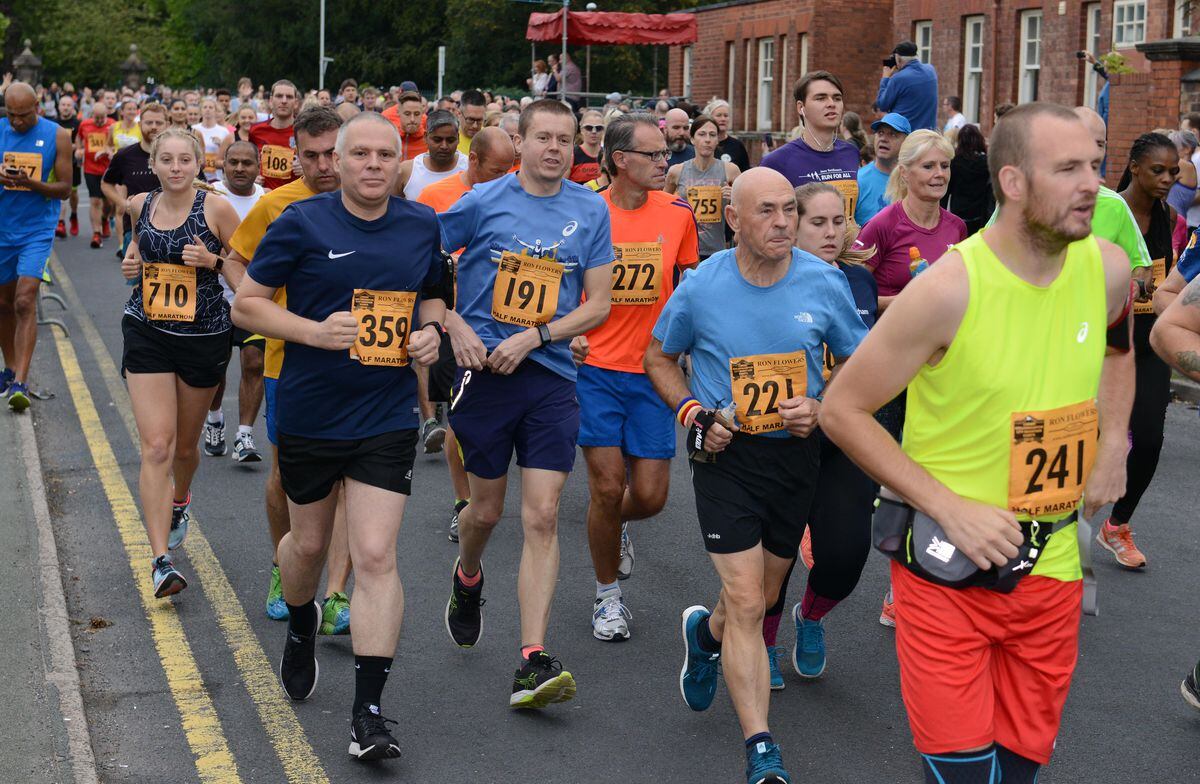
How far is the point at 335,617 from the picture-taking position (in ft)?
21.4

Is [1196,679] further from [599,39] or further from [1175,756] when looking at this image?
[599,39]

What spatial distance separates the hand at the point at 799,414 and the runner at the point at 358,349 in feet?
3.91

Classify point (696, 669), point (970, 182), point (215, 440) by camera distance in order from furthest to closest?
point (970, 182) → point (215, 440) → point (696, 669)

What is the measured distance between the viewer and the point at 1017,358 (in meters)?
3.57

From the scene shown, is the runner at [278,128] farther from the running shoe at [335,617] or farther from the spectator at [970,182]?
the spectator at [970,182]

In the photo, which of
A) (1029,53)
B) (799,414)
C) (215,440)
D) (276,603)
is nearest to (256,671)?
(276,603)

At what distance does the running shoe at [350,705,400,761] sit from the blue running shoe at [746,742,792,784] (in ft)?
3.70

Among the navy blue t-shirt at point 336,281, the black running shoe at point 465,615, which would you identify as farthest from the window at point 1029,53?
the navy blue t-shirt at point 336,281

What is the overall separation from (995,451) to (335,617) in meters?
3.59

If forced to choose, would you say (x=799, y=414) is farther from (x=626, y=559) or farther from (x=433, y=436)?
(x=433, y=436)

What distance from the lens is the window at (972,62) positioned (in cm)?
2988

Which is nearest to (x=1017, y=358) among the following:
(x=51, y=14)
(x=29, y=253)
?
(x=29, y=253)

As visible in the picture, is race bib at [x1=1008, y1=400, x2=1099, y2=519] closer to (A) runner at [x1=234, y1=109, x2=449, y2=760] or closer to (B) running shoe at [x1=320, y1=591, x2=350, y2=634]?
(A) runner at [x1=234, y1=109, x2=449, y2=760]

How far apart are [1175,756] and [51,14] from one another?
78930 mm
